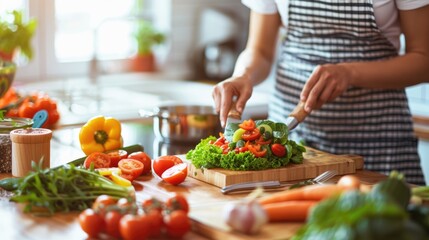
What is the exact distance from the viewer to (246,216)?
1794 millimetres

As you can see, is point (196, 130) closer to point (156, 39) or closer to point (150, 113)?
point (150, 113)

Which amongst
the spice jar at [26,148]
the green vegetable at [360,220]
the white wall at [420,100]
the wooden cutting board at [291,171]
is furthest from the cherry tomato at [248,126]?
the white wall at [420,100]

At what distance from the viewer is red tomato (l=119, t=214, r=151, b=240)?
1.76 metres

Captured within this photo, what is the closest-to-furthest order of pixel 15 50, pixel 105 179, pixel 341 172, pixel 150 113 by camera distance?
pixel 105 179
pixel 341 172
pixel 150 113
pixel 15 50

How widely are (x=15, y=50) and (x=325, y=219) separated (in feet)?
9.88

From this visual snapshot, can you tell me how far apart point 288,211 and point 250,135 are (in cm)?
58

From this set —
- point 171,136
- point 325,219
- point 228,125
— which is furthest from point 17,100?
point 325,219

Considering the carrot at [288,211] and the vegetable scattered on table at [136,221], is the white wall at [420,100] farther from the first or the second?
the vegetable scattered on table at [136,221]

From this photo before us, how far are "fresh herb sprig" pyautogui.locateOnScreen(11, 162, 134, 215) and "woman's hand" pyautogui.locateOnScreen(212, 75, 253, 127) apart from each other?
76 centimetres

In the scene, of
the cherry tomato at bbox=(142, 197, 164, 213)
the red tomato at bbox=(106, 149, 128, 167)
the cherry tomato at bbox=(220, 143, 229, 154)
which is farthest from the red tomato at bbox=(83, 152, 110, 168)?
the cherry tomato at bbox=(142, 197, 164, 213)

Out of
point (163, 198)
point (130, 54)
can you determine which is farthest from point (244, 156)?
point (130, 54)

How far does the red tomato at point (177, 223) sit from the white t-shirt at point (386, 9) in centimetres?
Result: 134

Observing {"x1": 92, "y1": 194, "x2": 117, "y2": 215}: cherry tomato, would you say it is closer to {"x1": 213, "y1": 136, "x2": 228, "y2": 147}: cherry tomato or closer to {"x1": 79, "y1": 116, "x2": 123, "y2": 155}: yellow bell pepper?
{"x1": 213, "y1": 136, "x2": 228, "y2": 147}: cherry tomato

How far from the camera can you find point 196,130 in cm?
307
